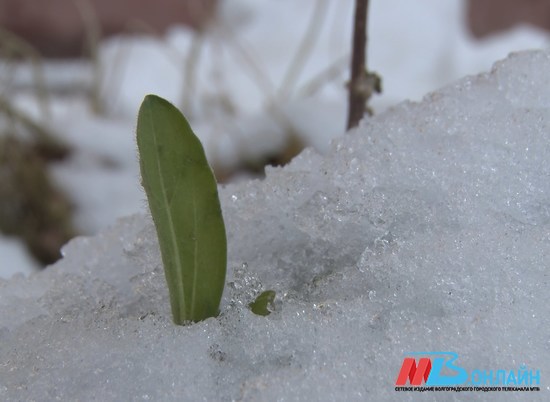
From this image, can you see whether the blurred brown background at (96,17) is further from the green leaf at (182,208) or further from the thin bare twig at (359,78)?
the green leaf at (182,208)

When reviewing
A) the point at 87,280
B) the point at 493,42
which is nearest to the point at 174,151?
the point at 87,280

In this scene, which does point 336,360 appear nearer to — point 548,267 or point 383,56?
point 548,267

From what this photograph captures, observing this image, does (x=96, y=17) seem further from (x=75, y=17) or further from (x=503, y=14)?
(x=503, y=14)

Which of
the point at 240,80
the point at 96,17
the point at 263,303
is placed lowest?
the point at 263,303

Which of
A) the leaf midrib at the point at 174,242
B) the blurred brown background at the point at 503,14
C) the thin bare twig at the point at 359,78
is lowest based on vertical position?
the leaf midrib at the point at 174,242

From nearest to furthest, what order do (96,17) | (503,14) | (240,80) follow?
(240,80) → (96,17) → (503,14)

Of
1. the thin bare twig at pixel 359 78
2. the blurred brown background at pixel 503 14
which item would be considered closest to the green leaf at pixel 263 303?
the thin bare twig at pixel 359 78

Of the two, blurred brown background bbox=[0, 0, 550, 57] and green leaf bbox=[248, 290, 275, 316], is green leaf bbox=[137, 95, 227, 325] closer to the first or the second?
green leaf bbox=[248, 290, 275, 316]

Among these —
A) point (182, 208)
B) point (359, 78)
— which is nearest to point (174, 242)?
point (182, 208)
